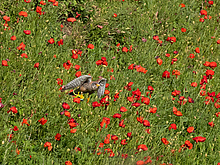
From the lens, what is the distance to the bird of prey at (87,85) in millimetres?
2965

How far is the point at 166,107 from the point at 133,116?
2.24ft

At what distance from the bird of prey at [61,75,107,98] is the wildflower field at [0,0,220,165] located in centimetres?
Answer: 7

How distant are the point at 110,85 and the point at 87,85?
50 cm

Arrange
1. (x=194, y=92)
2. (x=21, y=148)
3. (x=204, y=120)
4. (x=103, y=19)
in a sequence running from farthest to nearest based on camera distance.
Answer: (x=103, y=19), (x=194, y=92), (x=204, y=120), (x=21, y=148)

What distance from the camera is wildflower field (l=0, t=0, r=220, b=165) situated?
255 cm

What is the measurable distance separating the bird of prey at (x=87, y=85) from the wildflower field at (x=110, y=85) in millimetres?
70

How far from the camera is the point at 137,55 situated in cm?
411

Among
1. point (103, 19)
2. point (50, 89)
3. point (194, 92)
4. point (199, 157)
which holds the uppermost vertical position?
point (103, 19)

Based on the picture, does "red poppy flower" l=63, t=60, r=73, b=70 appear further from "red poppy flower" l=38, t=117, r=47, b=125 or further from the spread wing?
"red poppy flower" l=38, t=117, r=47, b=125

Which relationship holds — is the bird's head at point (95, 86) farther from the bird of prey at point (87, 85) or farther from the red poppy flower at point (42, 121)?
the red poppy flower at point (42, 121)

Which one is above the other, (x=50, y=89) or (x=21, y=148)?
(x=50, y=89)

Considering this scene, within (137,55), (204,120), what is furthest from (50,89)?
(204,120)

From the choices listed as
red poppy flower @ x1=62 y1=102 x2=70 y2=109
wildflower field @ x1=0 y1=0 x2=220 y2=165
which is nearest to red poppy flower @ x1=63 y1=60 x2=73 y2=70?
wildflower field @ x1=0 y1=0 x2=220 y2=165

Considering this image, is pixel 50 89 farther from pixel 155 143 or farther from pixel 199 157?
pixel 199 157
